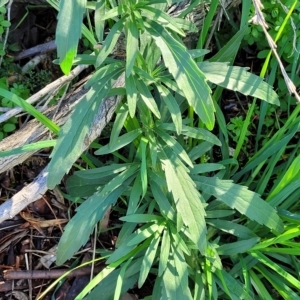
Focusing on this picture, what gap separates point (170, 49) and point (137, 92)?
20 centimetres

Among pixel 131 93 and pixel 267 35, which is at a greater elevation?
pixel 267 35

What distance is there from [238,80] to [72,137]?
→ 1.76 ft

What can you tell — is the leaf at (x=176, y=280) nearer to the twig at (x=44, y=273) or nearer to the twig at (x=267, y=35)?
the twig at (x=44, y=273)

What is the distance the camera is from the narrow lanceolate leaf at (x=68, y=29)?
1.03m

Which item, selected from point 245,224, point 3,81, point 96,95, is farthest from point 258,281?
point 3,81

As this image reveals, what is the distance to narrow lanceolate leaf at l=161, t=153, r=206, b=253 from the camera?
1.46 metres

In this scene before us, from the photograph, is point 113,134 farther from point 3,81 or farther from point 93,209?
point 3,81

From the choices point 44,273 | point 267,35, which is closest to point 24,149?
point 44,273

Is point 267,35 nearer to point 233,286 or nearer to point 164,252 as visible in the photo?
point 164,252

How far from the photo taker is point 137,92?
4.64 ft

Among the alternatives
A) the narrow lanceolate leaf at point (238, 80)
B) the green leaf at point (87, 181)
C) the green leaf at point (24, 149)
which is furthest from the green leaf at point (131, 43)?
the green leaf at point (87, 181)

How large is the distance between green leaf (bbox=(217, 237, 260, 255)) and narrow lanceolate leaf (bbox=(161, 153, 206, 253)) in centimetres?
29

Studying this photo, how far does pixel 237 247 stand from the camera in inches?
68.5

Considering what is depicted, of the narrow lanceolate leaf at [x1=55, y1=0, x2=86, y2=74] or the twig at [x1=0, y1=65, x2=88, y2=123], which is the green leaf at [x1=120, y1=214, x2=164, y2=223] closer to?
the twig at [x1=0, y1=65, x2=88, y2=123]
